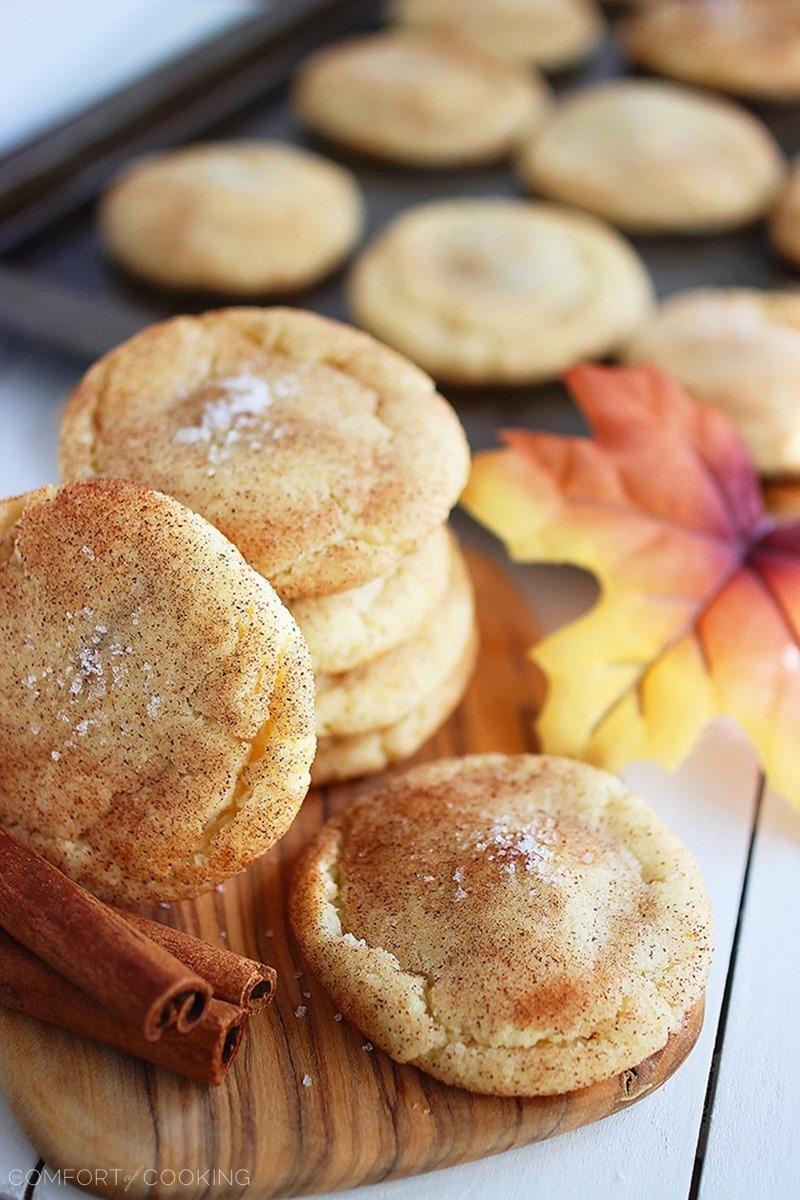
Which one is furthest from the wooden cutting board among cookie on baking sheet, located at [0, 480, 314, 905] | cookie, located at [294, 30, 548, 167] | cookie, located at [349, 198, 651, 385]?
cookie, located at [294, 30, 548, 167]

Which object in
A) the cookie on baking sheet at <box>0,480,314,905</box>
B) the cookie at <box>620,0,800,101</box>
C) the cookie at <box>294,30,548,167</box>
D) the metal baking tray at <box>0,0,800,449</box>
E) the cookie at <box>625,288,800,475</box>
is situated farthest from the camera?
the cookie at <box>620,0,800,101</box>

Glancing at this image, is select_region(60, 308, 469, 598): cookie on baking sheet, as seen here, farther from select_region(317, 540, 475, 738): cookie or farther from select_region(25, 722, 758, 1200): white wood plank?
select_region(25, 722, 758, 1200): white wood plank

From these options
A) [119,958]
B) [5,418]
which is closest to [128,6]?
[5,418]

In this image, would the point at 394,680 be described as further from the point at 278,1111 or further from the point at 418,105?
the point at 418,105

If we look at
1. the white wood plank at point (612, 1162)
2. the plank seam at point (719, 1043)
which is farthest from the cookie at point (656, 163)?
the white wood plank at point (612, 1162)

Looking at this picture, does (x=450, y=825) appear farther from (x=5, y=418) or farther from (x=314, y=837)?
(x=5, y=418)

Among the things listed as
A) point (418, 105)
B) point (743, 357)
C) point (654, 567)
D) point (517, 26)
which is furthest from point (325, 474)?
point (517, 26)

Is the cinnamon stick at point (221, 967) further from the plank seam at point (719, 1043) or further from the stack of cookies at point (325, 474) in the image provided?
the plank seam at point (719, 1043)
